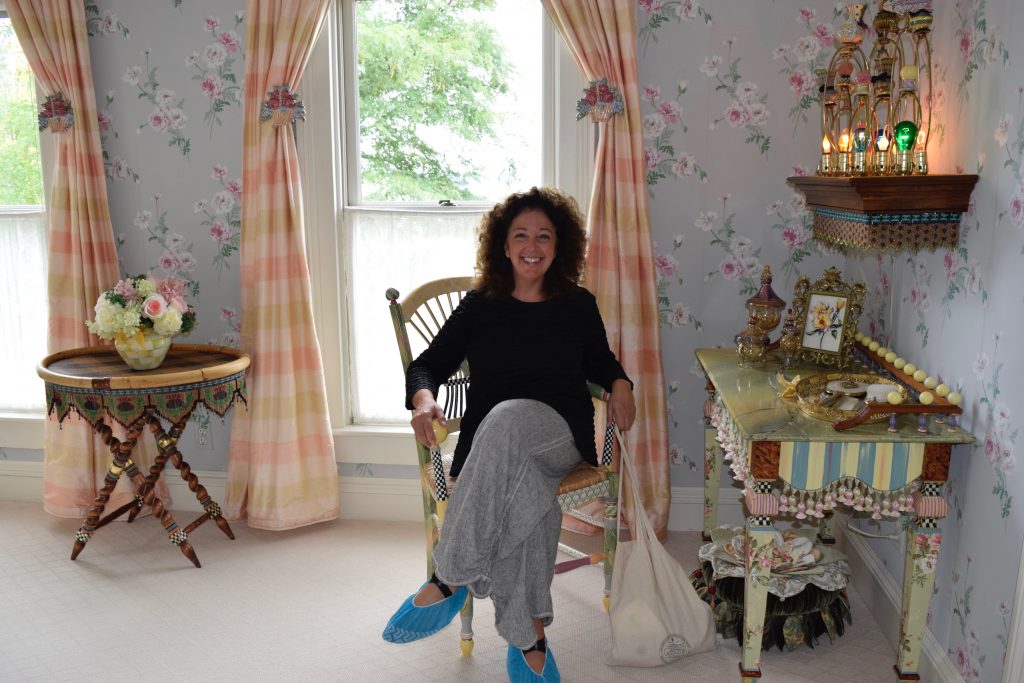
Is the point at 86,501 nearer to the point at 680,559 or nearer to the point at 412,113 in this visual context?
the point at 412,113

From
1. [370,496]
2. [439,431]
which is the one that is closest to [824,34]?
[439,431]

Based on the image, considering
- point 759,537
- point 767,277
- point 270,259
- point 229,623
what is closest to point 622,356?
point 767,277

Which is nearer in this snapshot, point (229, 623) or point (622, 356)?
point (229, 623)

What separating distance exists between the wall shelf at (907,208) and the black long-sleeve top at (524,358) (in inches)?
33.0

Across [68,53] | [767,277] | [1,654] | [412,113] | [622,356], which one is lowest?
[1,654]

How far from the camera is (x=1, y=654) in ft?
8.76

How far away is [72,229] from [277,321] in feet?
2.95

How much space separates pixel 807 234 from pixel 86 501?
3.01 metres

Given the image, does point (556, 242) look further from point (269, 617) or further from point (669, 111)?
point (269, 617)

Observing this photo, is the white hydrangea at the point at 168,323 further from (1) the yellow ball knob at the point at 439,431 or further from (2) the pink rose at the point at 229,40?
(1) the yellow ball knob at the point at 439,431

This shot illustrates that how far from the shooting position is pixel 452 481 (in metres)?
2.63

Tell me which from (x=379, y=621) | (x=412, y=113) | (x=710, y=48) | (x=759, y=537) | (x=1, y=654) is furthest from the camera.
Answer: (x=412, y=113)

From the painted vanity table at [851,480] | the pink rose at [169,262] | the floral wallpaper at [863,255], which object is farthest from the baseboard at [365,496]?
the painted vanity table at [851,480]

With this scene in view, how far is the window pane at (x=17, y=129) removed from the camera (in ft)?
12.2
